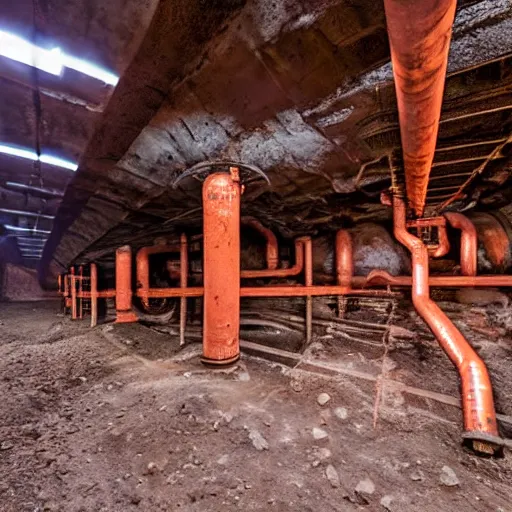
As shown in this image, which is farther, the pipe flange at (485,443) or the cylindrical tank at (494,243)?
the cylindrical tank at (494,243)

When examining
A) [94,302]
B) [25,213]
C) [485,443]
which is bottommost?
[485,443]

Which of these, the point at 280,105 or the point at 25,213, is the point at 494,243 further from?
the point at 25,213

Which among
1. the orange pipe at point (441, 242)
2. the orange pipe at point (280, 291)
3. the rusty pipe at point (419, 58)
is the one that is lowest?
the orange pipe at point (280, 291)

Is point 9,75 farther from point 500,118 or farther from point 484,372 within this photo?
point 484,372

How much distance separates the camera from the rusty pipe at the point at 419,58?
692 mm

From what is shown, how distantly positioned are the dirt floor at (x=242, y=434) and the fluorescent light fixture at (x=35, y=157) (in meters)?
2.21

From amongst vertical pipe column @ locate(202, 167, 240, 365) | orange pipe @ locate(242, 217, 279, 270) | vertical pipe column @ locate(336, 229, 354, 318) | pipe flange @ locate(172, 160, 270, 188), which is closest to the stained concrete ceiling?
pipe flange @ locate(172, 160, 270, 188)

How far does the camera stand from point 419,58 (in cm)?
87

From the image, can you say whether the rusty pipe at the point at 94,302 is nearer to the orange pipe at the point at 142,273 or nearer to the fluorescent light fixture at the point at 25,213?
the orange pipe at the point at 142,273

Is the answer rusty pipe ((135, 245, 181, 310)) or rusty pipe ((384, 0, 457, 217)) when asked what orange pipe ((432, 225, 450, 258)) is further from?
rusty pipe ((135, 245, 181, 310))

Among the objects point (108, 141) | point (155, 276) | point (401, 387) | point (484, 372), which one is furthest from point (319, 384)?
point (155, 276)

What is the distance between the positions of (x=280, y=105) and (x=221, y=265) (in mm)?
1499

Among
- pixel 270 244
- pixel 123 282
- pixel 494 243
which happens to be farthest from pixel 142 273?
pixel 494 243

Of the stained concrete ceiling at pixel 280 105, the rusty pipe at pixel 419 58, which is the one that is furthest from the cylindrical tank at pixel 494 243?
the rusty pipe at pixel 419 58
